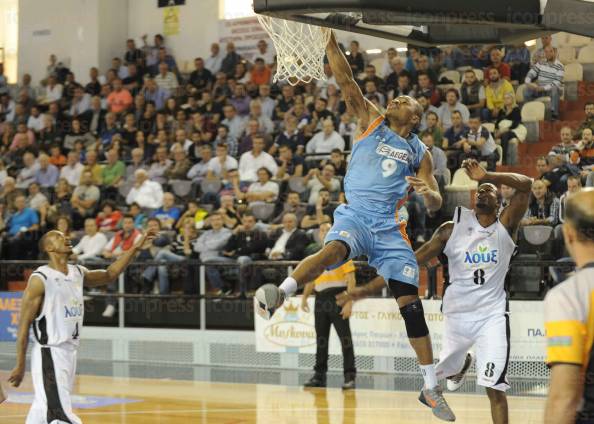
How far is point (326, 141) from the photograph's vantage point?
586 inches

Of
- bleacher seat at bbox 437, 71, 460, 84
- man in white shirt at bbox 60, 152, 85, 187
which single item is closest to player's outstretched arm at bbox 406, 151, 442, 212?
bleacher seat at bbox 437, 71, 460, 84

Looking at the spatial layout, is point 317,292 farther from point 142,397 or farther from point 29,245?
point 29,245

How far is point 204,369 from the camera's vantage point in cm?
1315

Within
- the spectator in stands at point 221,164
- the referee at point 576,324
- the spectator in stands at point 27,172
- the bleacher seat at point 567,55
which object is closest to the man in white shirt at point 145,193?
the spectator in stands at point 221,164

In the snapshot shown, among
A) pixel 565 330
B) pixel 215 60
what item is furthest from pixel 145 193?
pixel 565 330

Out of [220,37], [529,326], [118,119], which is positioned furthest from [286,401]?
[220,37]

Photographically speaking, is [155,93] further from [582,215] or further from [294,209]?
[582,215]

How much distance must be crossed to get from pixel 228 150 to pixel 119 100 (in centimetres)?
382

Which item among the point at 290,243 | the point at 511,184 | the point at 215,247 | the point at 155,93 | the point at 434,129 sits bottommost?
the point at 215,247

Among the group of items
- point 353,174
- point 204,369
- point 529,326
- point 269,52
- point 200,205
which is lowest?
point 204,369

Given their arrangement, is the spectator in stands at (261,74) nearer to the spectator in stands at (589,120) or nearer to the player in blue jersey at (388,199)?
the spectator in stands at (589,120)

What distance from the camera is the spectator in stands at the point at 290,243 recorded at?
12688 millimetres

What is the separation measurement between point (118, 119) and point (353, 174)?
1276cm

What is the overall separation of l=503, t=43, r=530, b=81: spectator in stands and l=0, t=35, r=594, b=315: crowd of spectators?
19 millimetres
